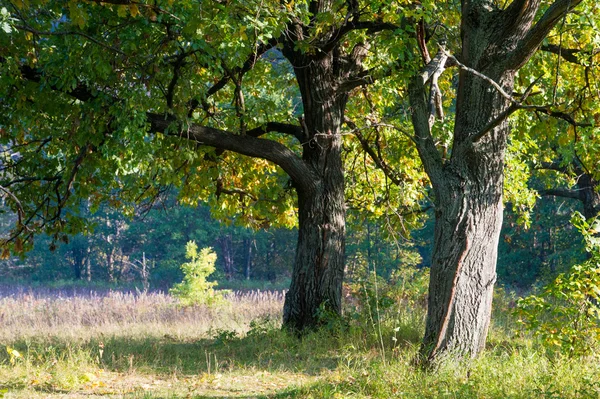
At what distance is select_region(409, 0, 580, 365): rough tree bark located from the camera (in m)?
7.46

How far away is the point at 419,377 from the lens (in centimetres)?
675

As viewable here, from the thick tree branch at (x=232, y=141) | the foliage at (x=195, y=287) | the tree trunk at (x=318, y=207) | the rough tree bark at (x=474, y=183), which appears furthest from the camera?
the foliage at (x=195, y=287)

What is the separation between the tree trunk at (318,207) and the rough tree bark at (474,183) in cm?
305

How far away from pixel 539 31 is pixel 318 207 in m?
4.78

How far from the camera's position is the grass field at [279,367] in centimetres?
641

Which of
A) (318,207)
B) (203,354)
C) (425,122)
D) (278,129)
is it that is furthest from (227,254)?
(425,122)

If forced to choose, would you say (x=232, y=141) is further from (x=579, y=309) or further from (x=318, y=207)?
(x=579, y=309)

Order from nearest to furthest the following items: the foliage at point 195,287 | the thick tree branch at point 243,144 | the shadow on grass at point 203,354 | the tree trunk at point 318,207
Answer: the shadow on grass at point 203,354 → the thick tree branch at point 243,144 → the tree trunk at point 318,207 → the foliage at point 195,287

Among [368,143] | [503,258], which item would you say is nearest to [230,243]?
[503,258]

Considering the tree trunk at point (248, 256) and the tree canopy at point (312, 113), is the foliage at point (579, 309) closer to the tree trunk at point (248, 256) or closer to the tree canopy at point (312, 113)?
the tree canopy at point (312, 113)

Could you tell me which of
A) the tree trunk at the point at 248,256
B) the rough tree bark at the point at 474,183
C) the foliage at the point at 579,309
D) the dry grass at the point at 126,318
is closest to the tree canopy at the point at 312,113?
the rough tree bark at the point at 474,183

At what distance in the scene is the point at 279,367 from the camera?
8.59m

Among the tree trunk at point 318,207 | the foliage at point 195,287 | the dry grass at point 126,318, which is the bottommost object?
the dry grass at point 126,318

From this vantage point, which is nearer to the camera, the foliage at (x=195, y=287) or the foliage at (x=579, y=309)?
the foliage at (x=579, y=309)
